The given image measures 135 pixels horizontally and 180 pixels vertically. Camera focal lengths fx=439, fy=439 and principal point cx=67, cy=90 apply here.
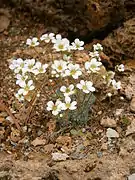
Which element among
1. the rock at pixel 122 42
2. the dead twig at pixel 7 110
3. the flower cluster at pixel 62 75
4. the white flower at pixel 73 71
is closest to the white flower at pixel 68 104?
the flower cluster at pixel 62 75

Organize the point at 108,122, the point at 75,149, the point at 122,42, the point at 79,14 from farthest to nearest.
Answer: the point at 79,14
the point at 122,42
the point at 108,122
the point at 75,149

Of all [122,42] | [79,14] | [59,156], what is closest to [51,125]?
[59,156]

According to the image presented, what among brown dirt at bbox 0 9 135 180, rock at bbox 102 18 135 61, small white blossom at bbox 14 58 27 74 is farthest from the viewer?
rock at bbox 102 18 135 61

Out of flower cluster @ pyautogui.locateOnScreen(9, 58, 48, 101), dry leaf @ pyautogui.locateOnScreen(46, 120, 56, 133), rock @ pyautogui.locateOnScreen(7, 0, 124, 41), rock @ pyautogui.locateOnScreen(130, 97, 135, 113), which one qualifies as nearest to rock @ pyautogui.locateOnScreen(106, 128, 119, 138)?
rock @ pyautogui.locateOnScreen(130, 97, 135, 113)

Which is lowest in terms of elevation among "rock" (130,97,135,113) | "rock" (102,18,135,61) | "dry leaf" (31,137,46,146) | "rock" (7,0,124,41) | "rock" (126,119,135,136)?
"dry leaf" (31,137,46,146)

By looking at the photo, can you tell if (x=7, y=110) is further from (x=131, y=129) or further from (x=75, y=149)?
(x=131, y=129)

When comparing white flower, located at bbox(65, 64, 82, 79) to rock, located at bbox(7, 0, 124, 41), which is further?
rock, located at bbox(7, 0, 124, 41)

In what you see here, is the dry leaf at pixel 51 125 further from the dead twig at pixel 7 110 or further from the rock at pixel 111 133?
the rock at pixel 111 133

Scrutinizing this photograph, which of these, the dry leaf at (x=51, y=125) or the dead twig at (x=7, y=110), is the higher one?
the dead twig at (x=7, y=110)

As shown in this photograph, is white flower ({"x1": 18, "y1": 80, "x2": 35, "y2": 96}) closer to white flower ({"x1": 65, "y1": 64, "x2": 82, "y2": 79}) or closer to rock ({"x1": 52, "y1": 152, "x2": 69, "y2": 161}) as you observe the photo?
white flower ({"x1": 65, "y1": 64, "x2": 82, "y2": 79})

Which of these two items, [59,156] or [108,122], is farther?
[108,122]

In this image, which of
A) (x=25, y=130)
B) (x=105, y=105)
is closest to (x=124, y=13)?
(x=105, y=105)
